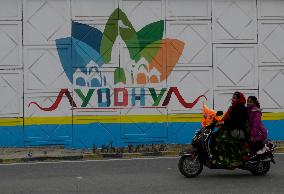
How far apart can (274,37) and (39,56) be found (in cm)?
635

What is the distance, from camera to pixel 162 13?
50.5 ft

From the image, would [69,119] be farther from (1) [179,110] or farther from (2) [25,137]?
(1) [179,110]

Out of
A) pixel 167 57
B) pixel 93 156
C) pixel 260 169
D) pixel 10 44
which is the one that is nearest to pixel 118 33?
pixel 167 57

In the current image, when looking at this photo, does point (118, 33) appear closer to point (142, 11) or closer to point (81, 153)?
point (142, 11)

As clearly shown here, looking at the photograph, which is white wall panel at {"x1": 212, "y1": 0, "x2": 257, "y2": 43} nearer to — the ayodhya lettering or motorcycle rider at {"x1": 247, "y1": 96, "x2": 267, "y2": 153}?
the ayodhya lettering

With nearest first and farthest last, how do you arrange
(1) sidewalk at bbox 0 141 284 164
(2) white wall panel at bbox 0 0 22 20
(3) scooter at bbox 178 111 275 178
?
(3) scooter at bbox 178 111 275 178 → (1) sidewalk at bbox 0 141 284 164 → (2) white wall panel at bbox 0 0 22 20

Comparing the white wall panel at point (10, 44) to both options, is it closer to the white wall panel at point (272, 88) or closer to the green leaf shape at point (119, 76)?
the green leaf shape at point (119, 76)

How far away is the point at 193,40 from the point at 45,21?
394cm

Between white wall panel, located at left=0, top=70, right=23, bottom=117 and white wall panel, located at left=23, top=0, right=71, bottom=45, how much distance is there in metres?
0.94

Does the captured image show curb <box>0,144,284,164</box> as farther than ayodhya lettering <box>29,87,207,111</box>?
No

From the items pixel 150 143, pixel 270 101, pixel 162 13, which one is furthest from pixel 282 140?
pixel 162 13

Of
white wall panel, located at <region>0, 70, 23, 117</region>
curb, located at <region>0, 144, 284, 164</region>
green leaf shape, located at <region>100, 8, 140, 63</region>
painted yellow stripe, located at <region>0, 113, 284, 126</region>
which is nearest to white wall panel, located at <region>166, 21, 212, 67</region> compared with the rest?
green leaf shape, located at <region>100, 8, 140, 63</region>

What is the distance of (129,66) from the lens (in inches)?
601

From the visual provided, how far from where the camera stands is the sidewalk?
43.7 ft
